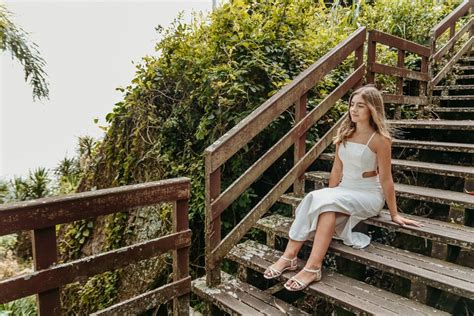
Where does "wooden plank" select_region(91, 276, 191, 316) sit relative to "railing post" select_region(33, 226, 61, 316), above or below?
below

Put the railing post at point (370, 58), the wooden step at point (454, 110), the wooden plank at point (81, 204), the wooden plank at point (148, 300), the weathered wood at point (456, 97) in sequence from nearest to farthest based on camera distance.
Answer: the wooden plank at point (81, 204), the wooden plank at point (148, 300), the railing post at point (370, 58), the wooden step at point (454, 110), the weathered wood at point (456, 97)

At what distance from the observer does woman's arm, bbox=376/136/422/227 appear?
2.60 meters

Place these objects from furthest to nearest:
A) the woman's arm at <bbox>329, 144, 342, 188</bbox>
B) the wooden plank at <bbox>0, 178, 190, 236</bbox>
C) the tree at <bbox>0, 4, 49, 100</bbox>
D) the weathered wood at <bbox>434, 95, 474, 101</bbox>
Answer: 1. the tree at <bbox>0, 4, 49, 100</bbox>
2. the weathered wood at <bbox>434, 95, 474, 101</bbox>
3. the woman's arm at <bbox>329, 144, 342, 188</bbox>
4. the wooden plank at <bbox>0, 178, 190, 236</bbox>

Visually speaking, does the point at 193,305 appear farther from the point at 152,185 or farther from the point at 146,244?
the point at 152,185

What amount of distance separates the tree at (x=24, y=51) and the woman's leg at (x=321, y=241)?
752 cm

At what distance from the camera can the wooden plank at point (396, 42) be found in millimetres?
3941

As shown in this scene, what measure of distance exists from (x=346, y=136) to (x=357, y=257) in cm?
91

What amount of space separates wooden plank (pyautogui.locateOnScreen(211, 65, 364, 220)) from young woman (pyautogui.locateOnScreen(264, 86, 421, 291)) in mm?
385

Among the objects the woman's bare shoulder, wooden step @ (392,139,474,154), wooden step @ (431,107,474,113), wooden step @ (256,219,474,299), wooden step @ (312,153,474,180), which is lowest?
wooden step @ (256,219,474,299)

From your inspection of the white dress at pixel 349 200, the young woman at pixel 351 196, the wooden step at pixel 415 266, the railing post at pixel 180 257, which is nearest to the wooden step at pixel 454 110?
the young woman at pixel 351 196

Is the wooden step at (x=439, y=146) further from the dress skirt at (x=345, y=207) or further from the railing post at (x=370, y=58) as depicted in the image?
the dress skirt at (x=345, y=207)

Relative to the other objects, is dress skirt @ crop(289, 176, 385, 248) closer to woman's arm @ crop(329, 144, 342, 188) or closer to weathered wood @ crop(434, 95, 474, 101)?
woman's arm @ crop(329, 144, 342, 188)

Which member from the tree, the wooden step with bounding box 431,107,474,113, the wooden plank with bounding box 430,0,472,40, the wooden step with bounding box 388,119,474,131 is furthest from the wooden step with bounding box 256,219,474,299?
the tree

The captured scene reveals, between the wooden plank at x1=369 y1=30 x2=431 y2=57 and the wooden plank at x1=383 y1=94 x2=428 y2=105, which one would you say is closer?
the wooden plank at x1=369 y1=30 x2=431 y2=57
